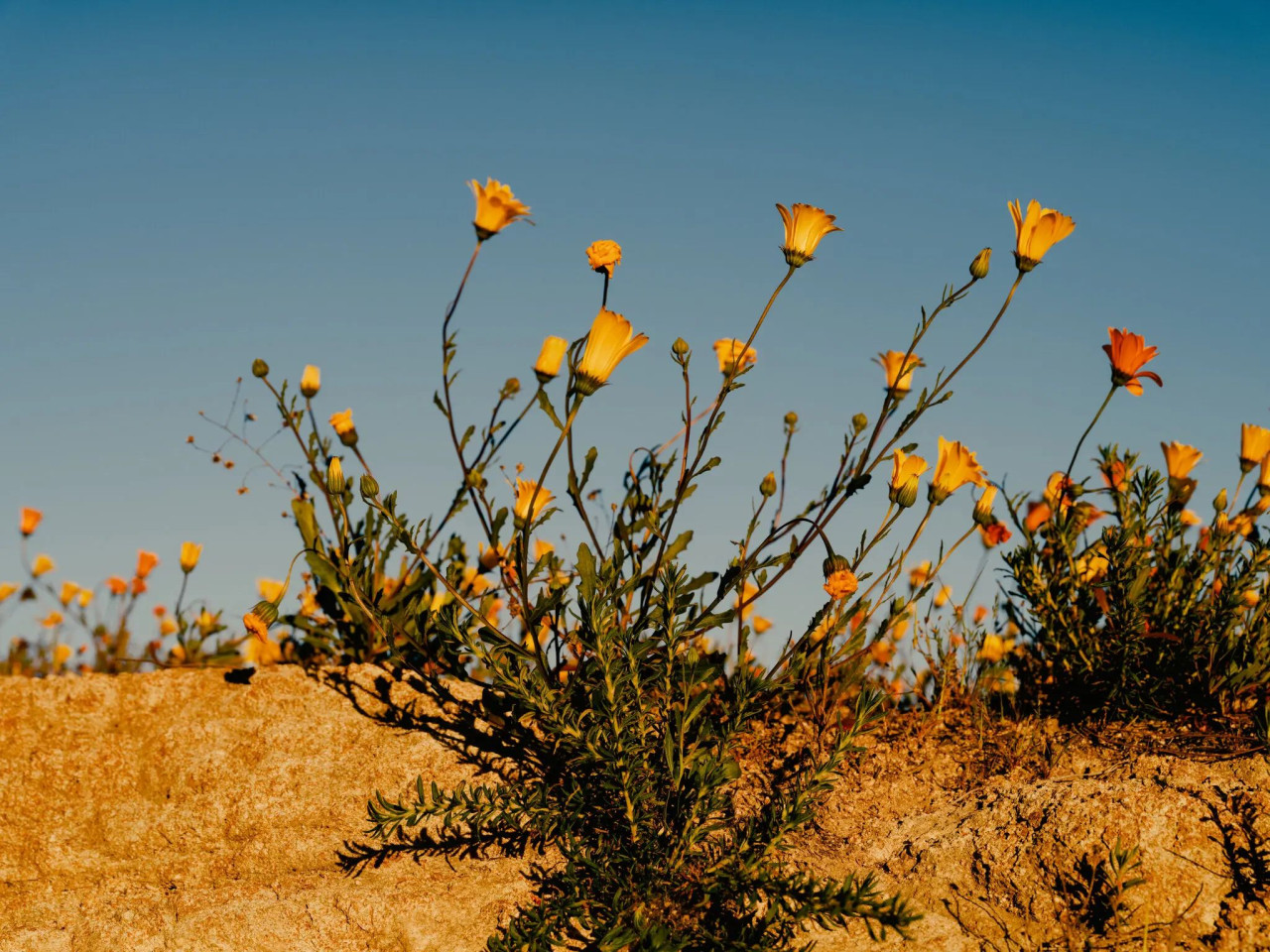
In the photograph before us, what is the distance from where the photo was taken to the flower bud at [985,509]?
3.06m

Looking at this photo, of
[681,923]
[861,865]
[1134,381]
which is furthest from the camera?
[1134,381]

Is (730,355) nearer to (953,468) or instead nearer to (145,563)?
(953,468)

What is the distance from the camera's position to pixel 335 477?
3.00m

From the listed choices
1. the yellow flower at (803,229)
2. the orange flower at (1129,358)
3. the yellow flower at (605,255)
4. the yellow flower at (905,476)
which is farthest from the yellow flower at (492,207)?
the orange flower at (1129,358)

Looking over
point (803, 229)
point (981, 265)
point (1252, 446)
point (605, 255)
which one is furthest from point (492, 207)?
point (1252, 446)

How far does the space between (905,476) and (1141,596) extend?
944 mm

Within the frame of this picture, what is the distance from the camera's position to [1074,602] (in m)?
3.22

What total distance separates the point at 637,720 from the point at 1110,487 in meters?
1.86

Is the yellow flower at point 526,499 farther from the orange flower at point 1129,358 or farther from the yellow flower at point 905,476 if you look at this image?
the orange flower at point 1129,358

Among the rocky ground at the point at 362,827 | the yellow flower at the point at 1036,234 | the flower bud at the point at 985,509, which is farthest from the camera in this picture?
the flower bud at the point at 985,509

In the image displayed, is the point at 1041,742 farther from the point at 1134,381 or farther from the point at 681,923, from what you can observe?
the point at 681,923

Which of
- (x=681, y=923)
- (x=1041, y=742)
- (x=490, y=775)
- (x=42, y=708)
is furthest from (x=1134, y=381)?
(x=42, y=708)

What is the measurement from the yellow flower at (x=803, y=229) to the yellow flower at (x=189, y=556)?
2.92 metres

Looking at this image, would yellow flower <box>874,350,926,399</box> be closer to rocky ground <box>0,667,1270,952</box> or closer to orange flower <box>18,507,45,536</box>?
rocky ground <box>0,667,1270,952</box>
